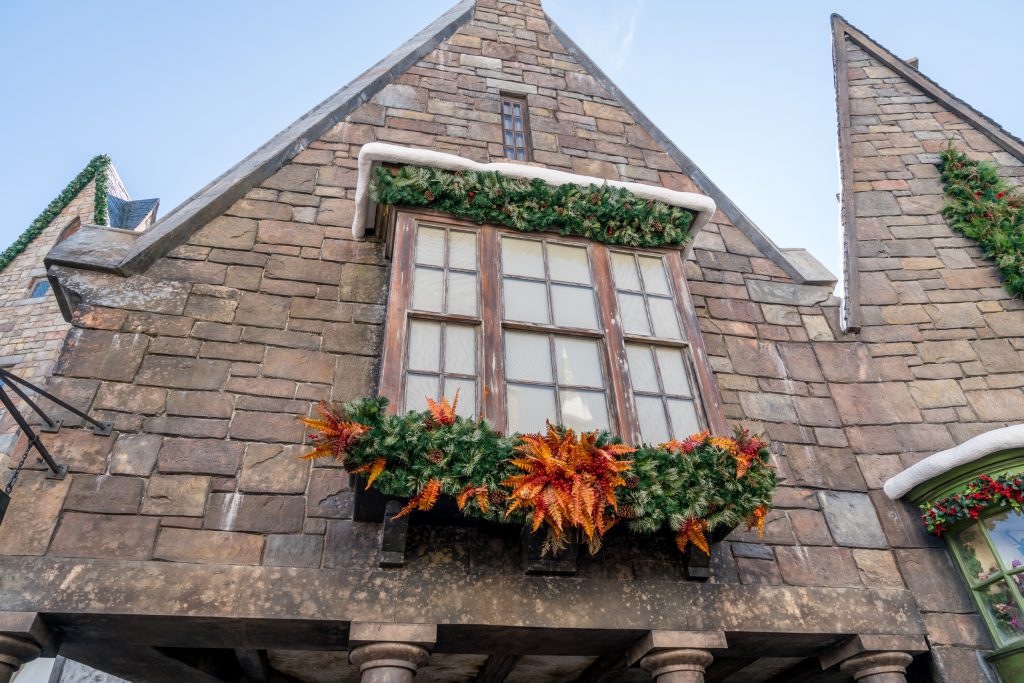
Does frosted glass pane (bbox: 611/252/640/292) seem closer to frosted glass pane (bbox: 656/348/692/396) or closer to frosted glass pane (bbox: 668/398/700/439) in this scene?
frosted glass pane (bbox: 656/348/692/396)

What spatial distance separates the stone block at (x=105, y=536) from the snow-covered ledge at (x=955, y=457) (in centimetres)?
460

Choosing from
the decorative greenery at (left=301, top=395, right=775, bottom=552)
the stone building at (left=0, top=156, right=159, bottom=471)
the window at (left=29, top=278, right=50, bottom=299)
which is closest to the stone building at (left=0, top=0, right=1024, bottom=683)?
the decorative greenery at (left=301, top=395, right=775, bottom=552)

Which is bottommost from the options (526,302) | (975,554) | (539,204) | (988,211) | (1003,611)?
(1003,611)

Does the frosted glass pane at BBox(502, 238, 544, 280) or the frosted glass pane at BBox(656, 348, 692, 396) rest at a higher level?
the frosted glass pane at BBox(502, 238, 544, 280)

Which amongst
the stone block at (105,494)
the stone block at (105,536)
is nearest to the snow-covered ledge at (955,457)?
the stone block at (105,536)

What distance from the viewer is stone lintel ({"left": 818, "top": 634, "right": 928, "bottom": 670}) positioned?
391 centimetres

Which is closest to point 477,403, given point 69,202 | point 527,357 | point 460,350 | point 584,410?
point 460,350

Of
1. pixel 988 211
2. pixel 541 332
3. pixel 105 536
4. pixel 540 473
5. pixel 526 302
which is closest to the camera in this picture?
pixel 540 473

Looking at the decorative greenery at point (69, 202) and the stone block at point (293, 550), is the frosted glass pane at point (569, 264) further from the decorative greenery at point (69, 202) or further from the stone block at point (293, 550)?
the decorative greenery at point (69, 202)

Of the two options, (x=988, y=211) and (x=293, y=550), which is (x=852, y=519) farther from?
(x=988, y=211)

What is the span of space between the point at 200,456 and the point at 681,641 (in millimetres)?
2869

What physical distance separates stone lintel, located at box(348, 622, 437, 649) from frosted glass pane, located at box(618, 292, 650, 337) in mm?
2280

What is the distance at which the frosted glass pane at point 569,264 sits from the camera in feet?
15.8

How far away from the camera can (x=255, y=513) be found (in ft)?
12.2
